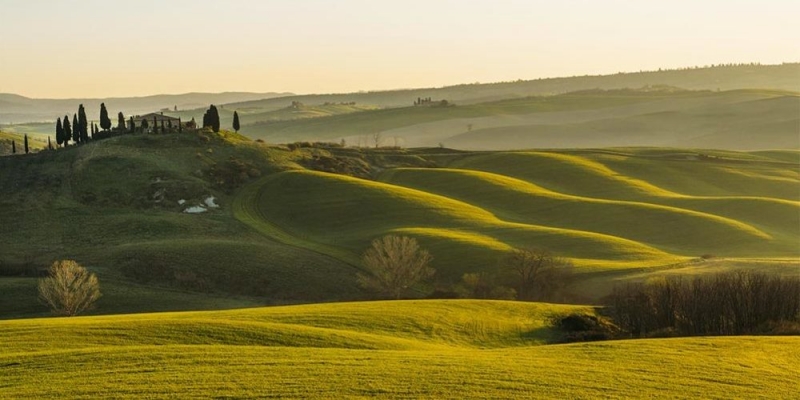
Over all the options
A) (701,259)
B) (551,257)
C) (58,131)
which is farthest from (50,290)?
(58,131)

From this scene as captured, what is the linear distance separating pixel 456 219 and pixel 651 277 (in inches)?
1478

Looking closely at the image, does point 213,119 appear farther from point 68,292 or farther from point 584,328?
point 584,328

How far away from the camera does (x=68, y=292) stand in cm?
6731

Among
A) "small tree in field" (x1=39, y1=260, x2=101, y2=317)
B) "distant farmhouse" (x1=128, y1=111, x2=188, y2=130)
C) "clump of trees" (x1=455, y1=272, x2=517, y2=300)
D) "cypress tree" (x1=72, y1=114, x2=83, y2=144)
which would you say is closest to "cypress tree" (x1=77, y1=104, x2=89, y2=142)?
"cypress tree" (x1=72, y1=114, x2=83, y2=144)

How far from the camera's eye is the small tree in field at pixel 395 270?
259ft

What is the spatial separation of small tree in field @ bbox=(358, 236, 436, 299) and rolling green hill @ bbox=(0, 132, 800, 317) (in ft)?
5.41

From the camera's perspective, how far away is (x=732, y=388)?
32.6m

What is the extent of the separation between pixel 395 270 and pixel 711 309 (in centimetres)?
3287

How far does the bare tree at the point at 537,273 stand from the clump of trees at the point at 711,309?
57.8 ft

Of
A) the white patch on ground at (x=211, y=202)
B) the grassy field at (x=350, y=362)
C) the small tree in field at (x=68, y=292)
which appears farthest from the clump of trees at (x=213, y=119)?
the grassy field at (x=350, y=362)

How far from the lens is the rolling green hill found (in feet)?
267

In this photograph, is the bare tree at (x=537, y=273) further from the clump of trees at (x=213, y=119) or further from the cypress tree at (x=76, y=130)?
the cypress tree at (x=76, y=130)

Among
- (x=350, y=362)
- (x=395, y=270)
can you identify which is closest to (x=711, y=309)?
(x=350, y=362)

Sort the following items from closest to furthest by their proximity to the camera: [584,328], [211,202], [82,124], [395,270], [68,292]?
[584,328], [68,292], [395,270], [211,202], [82,124]
